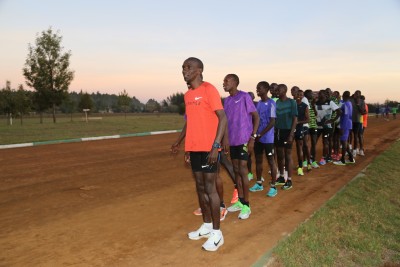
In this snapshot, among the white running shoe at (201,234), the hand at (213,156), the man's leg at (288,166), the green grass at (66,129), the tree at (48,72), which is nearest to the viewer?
the hand at (213,156)

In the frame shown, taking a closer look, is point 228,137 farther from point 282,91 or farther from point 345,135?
point 345,135

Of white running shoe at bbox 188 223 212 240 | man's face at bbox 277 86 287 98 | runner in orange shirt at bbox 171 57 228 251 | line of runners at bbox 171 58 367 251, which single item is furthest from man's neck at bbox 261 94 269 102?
white running shoe at bbox 188 223 212 240

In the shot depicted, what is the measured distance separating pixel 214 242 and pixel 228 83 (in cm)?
245

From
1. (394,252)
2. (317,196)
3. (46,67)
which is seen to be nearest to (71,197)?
(317,196)

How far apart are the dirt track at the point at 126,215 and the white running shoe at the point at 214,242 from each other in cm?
8

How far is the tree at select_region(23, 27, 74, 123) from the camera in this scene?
3709 cm

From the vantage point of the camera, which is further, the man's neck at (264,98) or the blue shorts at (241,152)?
the man's neck at (264,98)

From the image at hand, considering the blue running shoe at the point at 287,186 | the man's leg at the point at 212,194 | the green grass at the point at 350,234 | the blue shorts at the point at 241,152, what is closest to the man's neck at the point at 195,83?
the man's leg at the point at 212,194

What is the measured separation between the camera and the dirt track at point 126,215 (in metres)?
4.16

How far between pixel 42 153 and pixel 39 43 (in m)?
29.2

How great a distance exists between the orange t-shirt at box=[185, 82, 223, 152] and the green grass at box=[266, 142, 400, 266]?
1.55 m

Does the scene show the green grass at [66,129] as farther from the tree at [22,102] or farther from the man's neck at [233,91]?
the man's neck at [233,91]

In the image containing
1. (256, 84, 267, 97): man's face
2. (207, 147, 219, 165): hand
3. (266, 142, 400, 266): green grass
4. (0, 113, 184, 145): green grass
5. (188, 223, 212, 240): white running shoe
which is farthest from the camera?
(0, 113, 184, 145): green grass

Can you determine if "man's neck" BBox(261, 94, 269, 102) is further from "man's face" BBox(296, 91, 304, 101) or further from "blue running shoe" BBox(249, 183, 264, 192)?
"man's face" BBox(296, 91, 304, 101)
